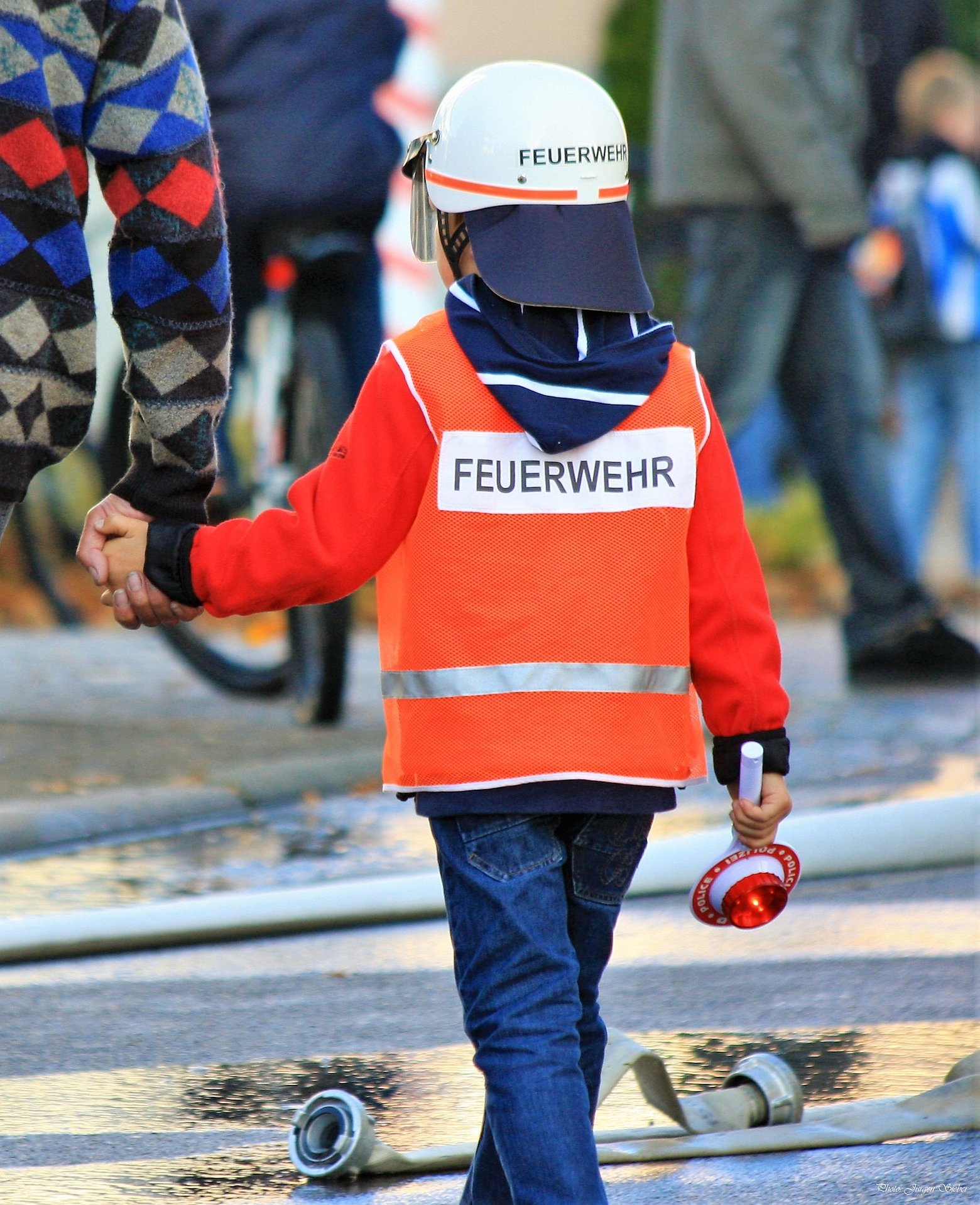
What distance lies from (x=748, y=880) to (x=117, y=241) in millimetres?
1144

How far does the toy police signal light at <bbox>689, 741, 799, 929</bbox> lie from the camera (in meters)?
2.69

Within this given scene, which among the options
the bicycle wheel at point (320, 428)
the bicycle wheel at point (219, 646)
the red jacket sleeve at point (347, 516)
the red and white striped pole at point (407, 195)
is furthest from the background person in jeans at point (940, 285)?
the red jacket sleeve at point (347, 516)

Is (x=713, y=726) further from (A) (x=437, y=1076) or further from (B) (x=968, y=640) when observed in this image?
(B) (x=968, y=640)

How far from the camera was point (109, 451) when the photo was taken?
6.38 meters

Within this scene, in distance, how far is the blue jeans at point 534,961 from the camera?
97.4 inches

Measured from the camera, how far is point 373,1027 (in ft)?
12.1

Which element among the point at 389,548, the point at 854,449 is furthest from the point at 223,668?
the point at 389,548

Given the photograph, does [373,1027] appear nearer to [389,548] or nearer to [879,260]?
[389,548]

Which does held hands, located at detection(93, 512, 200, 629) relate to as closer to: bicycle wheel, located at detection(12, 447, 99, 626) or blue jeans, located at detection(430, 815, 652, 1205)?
blue jeans, located at detection(430, 815, 652, 1205)

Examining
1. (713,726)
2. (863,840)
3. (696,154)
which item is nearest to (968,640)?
(696,154)

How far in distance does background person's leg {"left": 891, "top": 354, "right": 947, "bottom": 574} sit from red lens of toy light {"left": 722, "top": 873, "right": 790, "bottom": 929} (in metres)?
7.29

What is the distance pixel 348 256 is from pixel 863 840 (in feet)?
6.90

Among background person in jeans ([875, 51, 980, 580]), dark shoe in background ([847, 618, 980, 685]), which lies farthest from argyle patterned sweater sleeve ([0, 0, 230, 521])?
background person in jeans ([875, 51, 980, 580])

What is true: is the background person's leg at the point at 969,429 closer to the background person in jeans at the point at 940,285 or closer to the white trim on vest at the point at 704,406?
the background person in jeans at the point at 940,285
